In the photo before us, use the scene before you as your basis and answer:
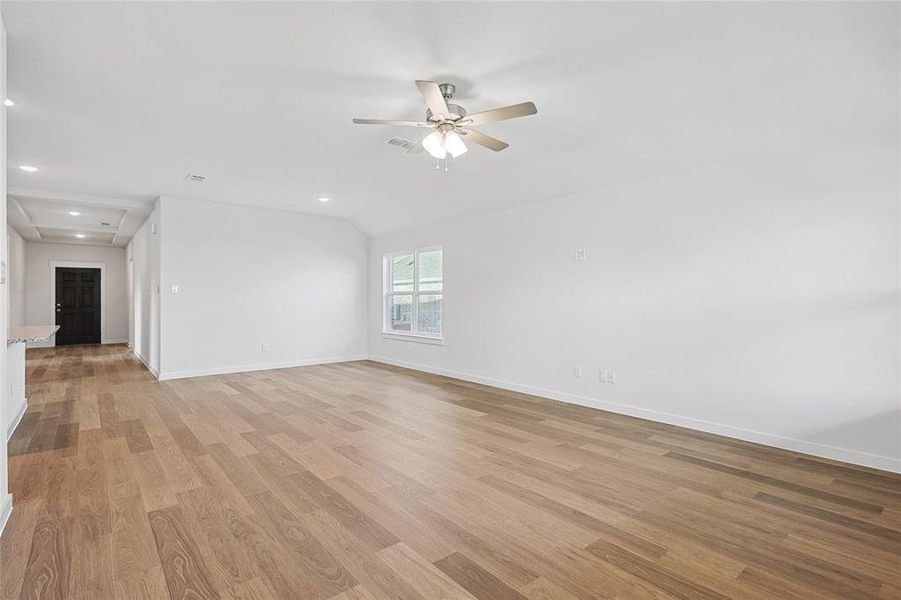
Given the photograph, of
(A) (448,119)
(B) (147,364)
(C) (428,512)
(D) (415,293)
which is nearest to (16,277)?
(B) (147,364)

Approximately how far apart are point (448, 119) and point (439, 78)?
25 cm

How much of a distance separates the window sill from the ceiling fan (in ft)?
12.4

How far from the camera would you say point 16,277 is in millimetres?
8750

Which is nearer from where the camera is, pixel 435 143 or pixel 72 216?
pixel 435 143

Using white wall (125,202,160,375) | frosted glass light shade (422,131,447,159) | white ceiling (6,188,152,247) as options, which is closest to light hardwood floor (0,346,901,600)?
frosted glass light shade (422,131,447,159)

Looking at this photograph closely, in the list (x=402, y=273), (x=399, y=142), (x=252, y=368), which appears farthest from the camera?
(x=402, y=273)

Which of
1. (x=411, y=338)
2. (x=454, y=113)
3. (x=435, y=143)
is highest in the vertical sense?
(x=454, y=113)

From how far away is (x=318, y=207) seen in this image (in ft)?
22.8

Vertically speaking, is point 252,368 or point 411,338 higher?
point 411,338

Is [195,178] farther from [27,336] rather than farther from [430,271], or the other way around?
[430,271]

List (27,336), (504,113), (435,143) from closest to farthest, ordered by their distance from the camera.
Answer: (504,113) → (435,143) → (27,336)

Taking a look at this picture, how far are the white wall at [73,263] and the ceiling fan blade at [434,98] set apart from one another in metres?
A: 11.8

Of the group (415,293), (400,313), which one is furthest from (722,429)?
(400,313)

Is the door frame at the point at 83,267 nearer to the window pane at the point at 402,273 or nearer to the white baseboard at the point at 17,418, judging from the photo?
the white baseboard at the point at 17,418
